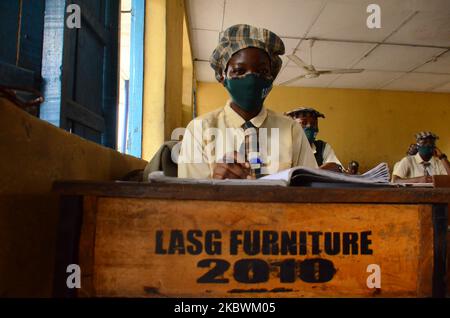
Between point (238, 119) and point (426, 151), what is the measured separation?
9.97 feet

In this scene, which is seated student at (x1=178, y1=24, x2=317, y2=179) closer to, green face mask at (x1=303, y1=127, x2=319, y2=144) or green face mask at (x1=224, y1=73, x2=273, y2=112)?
green face mask at (x1=224, y1=73, x2=273, y2=112)

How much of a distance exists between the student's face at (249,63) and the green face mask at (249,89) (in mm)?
20

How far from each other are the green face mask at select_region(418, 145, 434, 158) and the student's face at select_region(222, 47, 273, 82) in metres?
2.99

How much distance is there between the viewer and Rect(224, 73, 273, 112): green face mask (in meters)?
1.17

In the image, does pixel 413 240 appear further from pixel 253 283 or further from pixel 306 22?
pixel 306 22

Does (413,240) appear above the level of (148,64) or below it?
below

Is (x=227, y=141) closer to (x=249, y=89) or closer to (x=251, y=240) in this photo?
(x=249, y=89)

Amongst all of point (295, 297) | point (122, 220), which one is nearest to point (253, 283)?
point (295, 297)

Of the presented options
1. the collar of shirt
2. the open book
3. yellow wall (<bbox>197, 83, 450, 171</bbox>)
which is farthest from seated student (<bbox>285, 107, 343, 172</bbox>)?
yellow wall (<bbox>197, 83, 450, 171</bbox>)

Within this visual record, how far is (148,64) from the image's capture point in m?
2.45

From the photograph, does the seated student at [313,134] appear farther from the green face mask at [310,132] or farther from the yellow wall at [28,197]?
the yellow wall at [28,197]

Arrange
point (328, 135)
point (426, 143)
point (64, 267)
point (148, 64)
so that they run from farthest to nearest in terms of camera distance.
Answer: point (328, 135), point (426, 143), point (148, 64), point (64, 267)

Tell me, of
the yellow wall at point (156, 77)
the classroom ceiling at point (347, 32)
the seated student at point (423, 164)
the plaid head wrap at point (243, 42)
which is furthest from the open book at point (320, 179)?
the classroom ceiling at point (347, 32)
